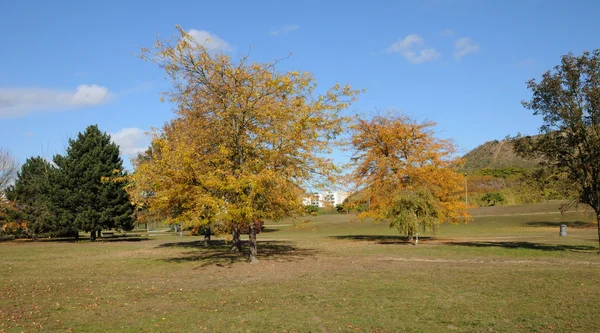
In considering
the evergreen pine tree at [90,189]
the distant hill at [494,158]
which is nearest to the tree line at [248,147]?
the evergreen pine tree at [90,189]

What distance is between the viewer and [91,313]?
1024 centimetres

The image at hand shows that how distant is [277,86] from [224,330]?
37.3 feet

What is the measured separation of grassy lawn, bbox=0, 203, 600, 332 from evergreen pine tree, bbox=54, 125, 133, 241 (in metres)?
14.4

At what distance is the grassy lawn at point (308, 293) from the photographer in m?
9.07

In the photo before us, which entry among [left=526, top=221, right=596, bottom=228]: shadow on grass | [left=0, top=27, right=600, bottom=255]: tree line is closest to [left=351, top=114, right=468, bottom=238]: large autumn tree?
[left=0, top=27, right=600, bottom=255]: tree line

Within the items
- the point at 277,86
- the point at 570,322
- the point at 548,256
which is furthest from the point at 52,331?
the point at 548,256

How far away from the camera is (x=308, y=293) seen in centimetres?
1239

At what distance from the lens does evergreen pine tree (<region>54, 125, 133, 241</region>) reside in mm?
35625

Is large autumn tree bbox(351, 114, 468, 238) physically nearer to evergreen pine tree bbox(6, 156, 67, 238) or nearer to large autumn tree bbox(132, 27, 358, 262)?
large autumn tree bbox(132, 27, 358, 262)

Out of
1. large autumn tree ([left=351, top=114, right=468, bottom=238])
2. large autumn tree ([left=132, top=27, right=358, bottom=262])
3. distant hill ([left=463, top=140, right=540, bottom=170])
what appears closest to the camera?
large autumn tree ([left=132, top=27, right=358, bottom=262])

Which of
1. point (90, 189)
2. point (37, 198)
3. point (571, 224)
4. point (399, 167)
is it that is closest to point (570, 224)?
point (571, 224)

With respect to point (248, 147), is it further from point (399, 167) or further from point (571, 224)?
point (571, 224)

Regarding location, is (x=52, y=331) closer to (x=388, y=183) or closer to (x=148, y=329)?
(x=148, y=329)

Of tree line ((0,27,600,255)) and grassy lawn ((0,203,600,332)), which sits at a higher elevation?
tree line ((0,27,600,255))
